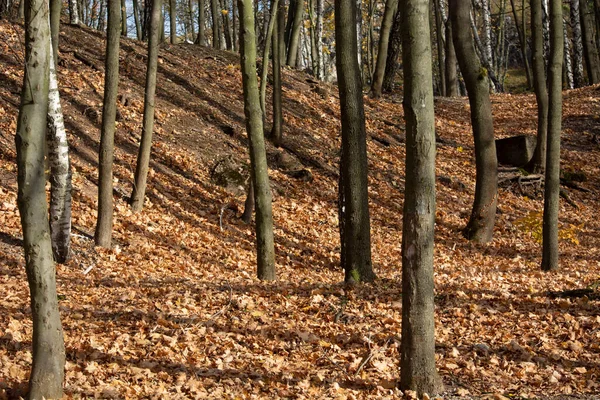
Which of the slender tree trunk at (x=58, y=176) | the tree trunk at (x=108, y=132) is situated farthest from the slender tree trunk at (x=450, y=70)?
the slender tree trunk at (x=58, y=176)

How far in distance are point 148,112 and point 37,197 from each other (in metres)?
7.01

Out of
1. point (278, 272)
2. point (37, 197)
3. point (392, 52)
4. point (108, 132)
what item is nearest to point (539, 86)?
point (392, 52)

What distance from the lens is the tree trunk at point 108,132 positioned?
9.85 metres

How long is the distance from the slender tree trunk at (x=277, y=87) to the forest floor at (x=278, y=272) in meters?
0.52

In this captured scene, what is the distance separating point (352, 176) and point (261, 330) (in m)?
2.86

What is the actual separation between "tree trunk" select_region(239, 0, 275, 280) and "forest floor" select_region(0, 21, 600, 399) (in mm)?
469

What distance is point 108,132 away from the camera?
32.5ft

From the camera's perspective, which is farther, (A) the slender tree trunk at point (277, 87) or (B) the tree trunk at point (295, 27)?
(B) the tree trunk at point (295, 27)

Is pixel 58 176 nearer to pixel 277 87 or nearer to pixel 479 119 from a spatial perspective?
pixel 277 87

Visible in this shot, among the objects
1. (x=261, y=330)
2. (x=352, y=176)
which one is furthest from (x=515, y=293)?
(x=261, y=330)

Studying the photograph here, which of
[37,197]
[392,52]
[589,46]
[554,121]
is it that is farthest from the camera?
[589,46]

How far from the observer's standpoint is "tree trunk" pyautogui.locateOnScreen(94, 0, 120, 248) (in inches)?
388

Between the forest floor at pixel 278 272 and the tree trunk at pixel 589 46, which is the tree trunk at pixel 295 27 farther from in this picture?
the tree trunk at pixel 589 46

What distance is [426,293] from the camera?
499cm
